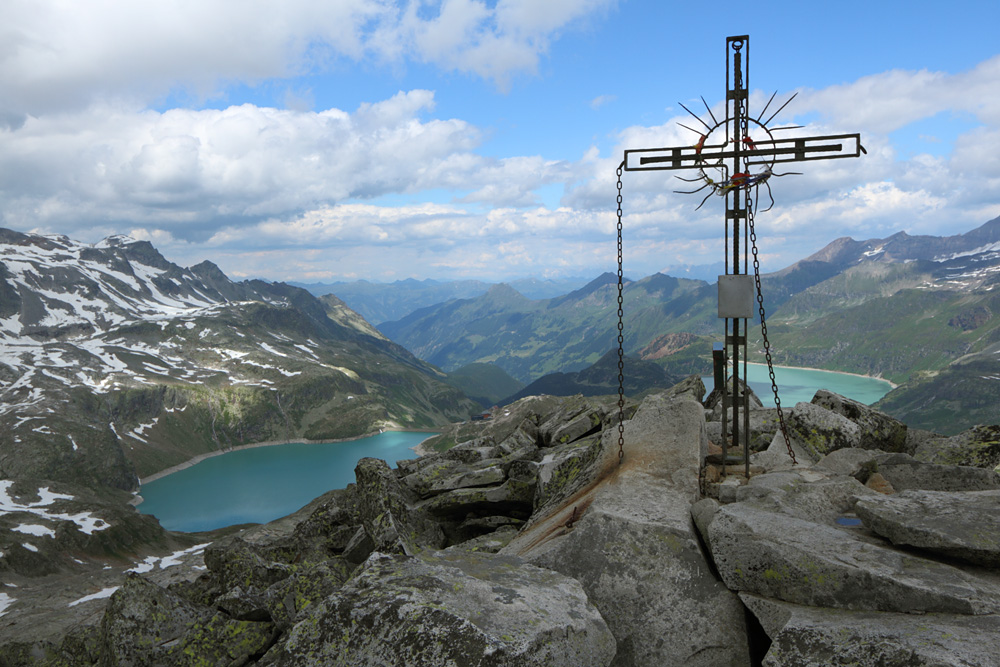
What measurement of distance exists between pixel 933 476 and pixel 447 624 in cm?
1410

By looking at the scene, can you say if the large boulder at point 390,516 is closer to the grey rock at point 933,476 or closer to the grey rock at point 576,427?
the grey rock at point 576,427

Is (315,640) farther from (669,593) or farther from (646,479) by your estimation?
(646,479)

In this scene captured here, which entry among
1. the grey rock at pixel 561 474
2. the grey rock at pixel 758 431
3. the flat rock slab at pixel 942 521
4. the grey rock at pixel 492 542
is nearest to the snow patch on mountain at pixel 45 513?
the grey rock at pixel 492 542

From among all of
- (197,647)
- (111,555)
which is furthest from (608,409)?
(111,555)

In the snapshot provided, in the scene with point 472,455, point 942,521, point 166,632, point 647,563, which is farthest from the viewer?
point 472,455

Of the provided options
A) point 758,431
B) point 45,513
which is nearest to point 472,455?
point 758,431

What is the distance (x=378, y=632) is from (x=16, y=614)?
13066 cm

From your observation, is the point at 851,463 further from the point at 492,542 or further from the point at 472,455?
the point at 472,455

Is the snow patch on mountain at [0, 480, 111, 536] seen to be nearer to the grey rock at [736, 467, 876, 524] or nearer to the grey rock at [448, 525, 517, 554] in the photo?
the grey rock at [448, 525, 517, 554]

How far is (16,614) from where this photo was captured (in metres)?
98.2

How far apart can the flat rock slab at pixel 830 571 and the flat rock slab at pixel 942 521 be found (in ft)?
1.06

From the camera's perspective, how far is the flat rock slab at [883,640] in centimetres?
775

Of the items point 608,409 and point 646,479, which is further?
point 608,409

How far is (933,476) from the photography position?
15.0 meters
